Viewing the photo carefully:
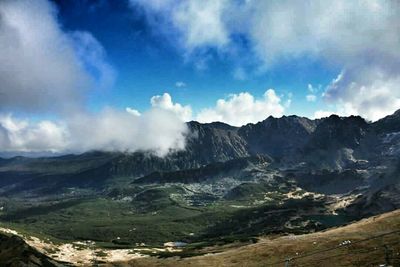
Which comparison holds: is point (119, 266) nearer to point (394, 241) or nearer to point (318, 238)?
point (318, 238)

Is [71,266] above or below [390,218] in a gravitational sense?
below

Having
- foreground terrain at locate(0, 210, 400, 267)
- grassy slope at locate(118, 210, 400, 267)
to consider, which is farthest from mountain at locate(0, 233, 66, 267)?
grassy slope at locate(118, 210, 400, 267)

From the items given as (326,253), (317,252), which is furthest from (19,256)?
(326,253)

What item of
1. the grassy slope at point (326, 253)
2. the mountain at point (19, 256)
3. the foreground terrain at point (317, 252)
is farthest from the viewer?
the mountain at point (19, 256)

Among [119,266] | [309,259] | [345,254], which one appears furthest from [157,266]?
[345,254]

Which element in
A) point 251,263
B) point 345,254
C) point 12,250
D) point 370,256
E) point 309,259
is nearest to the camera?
point 370,256

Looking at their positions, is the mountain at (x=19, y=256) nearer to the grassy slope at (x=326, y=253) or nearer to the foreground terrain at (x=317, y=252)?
the foreground terrain at (x=317, y=252)

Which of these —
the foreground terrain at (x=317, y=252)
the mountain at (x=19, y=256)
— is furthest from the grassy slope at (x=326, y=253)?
the mountain at (x=19, y=256)

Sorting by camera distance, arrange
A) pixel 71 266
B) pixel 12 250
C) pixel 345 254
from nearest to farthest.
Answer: pixel 345 254 → pixel 12 250 → pixel 71 266

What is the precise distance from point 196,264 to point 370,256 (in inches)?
2935

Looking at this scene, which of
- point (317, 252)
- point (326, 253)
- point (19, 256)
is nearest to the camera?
point (326, 253)

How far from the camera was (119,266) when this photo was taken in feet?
603

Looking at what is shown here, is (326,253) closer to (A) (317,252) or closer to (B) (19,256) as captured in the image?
(A) (317,252)

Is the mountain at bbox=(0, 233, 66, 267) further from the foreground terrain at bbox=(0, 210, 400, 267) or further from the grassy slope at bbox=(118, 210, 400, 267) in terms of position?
the grassy slope at bbox=(118, 210, 400, 267)
